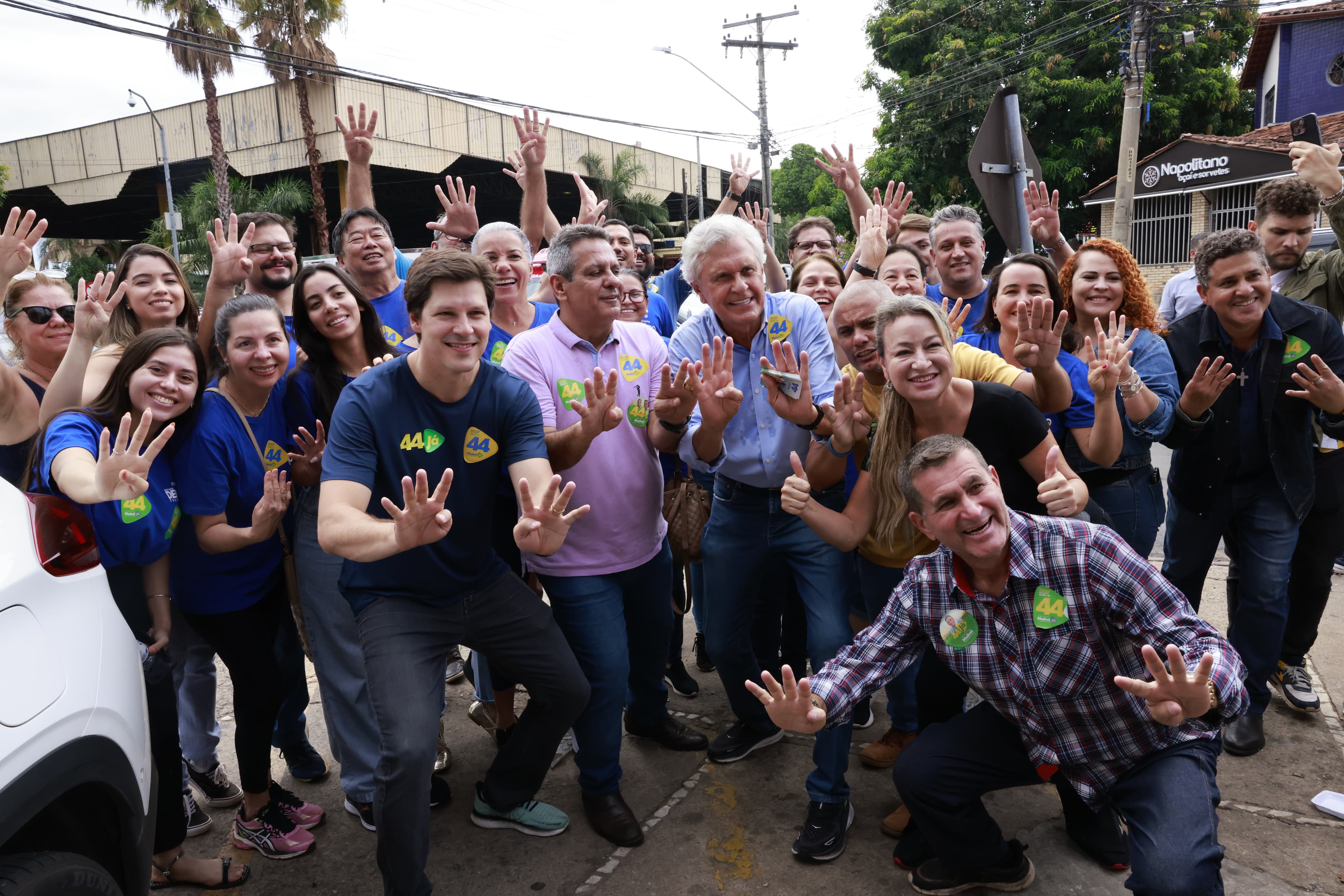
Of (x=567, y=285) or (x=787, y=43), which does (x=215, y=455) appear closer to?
(x=567, y=285)

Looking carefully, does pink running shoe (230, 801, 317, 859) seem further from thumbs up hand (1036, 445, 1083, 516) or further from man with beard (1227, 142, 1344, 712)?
man with beard (1227, 142, 1344, 712)

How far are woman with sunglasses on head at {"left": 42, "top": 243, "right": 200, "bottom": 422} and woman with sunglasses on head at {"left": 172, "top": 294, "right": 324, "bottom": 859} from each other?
0.40 metres

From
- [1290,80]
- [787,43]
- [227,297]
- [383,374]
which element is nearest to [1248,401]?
[383,374]

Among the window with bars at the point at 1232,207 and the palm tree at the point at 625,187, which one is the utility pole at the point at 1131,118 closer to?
the window with bars at the point at 1232,207

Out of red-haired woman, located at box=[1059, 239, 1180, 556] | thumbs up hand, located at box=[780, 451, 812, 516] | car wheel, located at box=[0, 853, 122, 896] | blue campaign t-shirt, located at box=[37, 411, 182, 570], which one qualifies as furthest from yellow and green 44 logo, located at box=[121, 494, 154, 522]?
red-haired woman, located at box=[1059, 239, 1180, 556]

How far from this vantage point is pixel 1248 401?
356 centimetres

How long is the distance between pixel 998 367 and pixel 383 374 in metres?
2.19

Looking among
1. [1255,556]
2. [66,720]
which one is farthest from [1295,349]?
[66,720]

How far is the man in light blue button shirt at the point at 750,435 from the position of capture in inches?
126

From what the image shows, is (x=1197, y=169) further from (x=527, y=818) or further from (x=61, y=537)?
(x=61, y=537)

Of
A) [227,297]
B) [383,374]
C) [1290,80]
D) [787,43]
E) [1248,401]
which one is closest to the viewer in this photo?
[383,374]

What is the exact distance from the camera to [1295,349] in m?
3.52

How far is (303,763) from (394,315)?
1.98 metres

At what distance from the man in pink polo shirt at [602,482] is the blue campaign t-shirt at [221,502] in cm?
94
